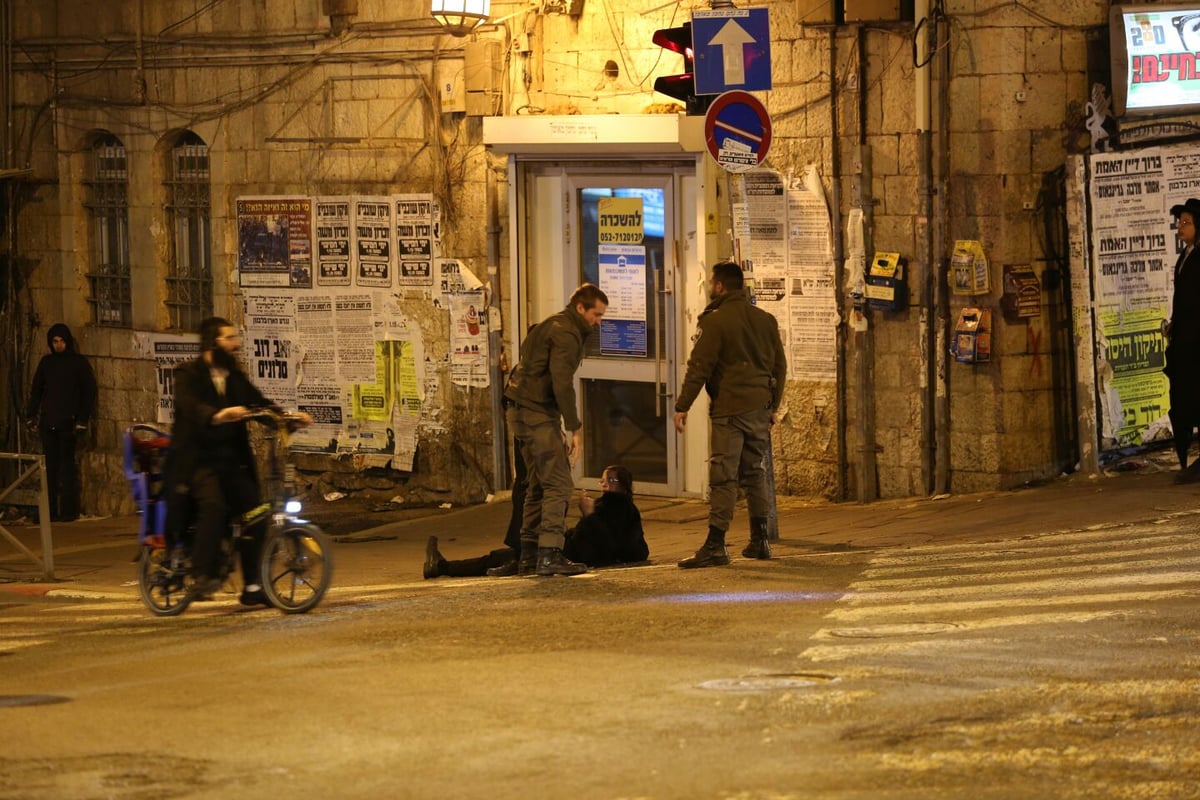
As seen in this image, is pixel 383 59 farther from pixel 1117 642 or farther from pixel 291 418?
pixel 1117 642

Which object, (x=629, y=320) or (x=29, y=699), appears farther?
(x=629, y=320)

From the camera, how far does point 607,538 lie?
11.3m

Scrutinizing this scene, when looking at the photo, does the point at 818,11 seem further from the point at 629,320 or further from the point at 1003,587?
the point at 1003,587

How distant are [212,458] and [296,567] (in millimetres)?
749

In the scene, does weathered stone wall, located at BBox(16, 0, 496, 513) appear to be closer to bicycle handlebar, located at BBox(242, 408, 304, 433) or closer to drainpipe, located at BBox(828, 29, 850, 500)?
drainpipe, located at BBox(828, 29, 850, 500)

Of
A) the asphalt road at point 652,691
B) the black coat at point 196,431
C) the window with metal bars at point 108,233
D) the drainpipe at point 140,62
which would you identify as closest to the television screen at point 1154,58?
the asphalt road at point 652,691

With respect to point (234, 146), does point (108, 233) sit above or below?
below

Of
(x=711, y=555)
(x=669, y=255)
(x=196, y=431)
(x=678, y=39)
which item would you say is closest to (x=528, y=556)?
(x=711, y=555)

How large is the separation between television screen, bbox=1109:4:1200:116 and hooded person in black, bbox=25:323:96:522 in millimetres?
10680

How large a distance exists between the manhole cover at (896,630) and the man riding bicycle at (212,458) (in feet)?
10.4

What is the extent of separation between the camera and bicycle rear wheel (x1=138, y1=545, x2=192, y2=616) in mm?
9709

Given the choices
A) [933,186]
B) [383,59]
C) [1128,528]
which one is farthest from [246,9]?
[1128,528]

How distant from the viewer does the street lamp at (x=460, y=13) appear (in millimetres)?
14680

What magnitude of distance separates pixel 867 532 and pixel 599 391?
3.76 meters
